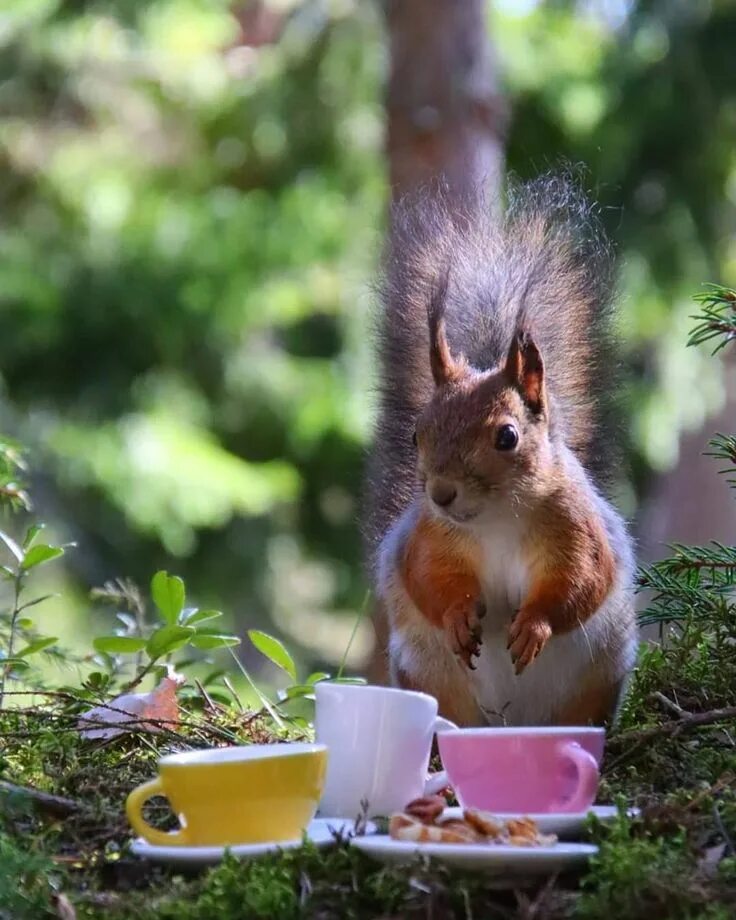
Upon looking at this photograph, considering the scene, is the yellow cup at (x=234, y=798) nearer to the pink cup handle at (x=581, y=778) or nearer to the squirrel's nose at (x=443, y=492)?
the pink cup handle at (x=581, y=778)

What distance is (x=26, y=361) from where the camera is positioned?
5.72 m

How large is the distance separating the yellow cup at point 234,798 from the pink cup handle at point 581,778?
0.26m

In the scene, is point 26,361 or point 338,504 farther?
point 338,504

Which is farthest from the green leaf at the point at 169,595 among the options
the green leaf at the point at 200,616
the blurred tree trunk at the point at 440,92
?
the blurred tree trunk at the point at 440,92

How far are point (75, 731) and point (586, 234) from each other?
3.39 ft

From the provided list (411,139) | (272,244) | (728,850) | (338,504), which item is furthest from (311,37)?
(728,850)

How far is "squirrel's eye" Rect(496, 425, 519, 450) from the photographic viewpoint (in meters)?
1.81

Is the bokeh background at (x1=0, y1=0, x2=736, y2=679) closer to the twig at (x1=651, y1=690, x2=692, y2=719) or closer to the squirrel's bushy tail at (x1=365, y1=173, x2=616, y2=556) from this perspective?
the squirrel's bushy tail at (x1=365, y1=173, x2=616, y2=556)

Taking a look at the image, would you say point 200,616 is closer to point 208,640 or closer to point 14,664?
point 208,640

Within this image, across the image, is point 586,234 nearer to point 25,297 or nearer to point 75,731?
point 75,731

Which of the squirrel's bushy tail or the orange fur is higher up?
the squirrel's bushy tail

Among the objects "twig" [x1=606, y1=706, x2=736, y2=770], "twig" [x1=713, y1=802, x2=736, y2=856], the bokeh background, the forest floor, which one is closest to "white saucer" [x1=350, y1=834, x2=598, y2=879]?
the forest floor

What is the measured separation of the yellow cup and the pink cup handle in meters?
0.26

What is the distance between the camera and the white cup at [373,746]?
4.74ft
